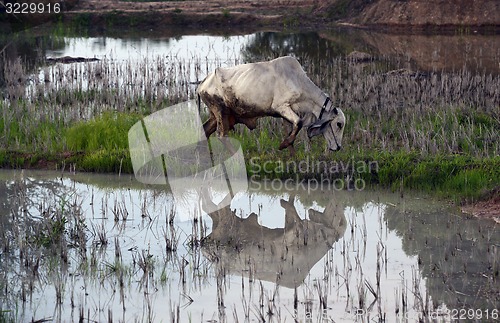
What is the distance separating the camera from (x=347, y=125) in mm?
10172

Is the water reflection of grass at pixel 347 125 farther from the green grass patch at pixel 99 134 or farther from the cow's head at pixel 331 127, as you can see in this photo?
the cow's head at pixel 331 127

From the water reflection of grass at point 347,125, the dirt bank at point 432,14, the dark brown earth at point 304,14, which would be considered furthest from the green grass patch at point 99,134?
the dirt bank at point 432,14

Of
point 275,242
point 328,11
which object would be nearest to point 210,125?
point 275,242

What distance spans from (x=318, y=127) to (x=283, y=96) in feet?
1.49

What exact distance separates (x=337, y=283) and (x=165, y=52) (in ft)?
41.0

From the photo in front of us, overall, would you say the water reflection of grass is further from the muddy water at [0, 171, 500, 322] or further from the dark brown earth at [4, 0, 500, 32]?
the dark brown earth at [4, 0, 500, 32]

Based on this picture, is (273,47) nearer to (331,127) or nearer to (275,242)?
Result: (331,127)

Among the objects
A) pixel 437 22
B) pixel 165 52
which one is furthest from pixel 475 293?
pixel 437 22

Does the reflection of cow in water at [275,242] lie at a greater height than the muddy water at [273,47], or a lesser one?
lesser

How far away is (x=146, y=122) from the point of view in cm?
1016

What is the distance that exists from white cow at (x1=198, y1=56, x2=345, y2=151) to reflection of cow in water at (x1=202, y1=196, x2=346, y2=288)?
78 cm

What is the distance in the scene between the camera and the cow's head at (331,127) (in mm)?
8273

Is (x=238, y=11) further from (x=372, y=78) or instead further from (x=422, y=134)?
(x=422, y=134)

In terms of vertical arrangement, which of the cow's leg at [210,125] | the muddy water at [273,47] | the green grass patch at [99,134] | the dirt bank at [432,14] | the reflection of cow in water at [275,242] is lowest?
the reflection of cow in water at [275,242]
